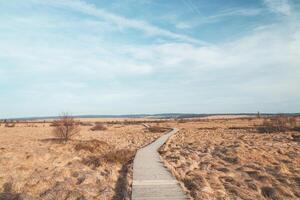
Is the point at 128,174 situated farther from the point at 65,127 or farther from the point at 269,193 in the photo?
the point at 65,127

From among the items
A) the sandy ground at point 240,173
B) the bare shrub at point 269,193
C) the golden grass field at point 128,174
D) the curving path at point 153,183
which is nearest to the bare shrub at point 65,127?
the golden grass field at point 128,174

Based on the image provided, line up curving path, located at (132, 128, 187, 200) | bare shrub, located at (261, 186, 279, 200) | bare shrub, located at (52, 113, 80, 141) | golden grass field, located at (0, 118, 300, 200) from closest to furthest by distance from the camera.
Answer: curving path, located at (132, 128, 187, 200)
bare shrub, located at (261, 186, 279, 200)
golden grass field, located at (0, 118, 300, 200)
bare shrub, located at (52, 113, 80, 141)

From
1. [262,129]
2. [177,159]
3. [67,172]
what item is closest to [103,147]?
[177,159]

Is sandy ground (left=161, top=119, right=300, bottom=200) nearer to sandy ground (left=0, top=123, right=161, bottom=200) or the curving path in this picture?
the curving path

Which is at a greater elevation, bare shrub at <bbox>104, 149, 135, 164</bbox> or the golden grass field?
bare shrub at <bbox>104, 149, 135, 164</bbox>

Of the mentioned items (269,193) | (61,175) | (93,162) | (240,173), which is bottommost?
(269,193)

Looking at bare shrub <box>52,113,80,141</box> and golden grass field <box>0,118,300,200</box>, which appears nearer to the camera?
golden grass field <box>0,118,300,200</box>

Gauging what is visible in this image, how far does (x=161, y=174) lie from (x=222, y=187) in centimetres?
221

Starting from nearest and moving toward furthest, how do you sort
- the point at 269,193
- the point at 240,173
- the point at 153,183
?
the point at 153,183 → the point at 269,193 → the point at 240,173

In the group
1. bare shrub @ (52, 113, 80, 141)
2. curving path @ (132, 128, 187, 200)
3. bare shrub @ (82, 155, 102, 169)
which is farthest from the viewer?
bare shrub @ (52, 113, 80, 141)

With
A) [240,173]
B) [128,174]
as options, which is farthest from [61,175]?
[240,173]

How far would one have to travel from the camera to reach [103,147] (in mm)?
21750

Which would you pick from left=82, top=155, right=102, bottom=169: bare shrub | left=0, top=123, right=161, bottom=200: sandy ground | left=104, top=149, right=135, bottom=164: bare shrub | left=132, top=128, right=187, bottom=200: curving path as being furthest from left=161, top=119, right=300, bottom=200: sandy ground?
left=82, top=155, right=102, bottom=169: bare shrub

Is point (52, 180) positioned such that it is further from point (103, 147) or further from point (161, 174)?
point (103, 147)
